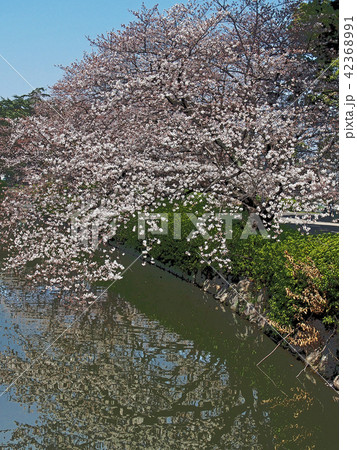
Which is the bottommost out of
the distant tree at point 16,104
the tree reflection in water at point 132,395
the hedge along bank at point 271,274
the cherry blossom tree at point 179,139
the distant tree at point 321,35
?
the tree reflection in water at point 132,395

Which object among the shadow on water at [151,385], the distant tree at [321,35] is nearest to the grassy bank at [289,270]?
the shadow on water at [151,385]

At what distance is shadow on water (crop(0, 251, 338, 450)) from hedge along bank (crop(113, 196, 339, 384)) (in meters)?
0.52

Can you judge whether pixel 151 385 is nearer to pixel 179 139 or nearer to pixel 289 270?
pixel 289 270

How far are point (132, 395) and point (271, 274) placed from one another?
167 inches

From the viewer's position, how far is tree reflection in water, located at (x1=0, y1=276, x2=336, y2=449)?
5.95 m

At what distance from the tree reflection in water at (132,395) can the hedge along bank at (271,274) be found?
1133 millimetres

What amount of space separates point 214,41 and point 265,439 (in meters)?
10.4

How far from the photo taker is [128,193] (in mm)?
13320

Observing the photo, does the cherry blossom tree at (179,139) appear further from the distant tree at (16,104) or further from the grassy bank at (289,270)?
the distant tree at (16,104)

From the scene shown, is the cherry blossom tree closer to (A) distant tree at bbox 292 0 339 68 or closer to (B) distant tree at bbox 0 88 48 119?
(A) distant tree at bbox 292 0 339 68

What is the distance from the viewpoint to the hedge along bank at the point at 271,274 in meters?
7.94

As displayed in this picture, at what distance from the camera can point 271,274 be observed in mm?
10273

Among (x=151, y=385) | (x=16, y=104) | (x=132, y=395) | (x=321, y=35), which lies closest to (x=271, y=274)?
(x=151, y=385)

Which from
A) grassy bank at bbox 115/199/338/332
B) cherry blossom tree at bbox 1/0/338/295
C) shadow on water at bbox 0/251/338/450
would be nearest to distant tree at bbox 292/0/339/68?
cherry blossom tree at bbox 1/0/338/295
